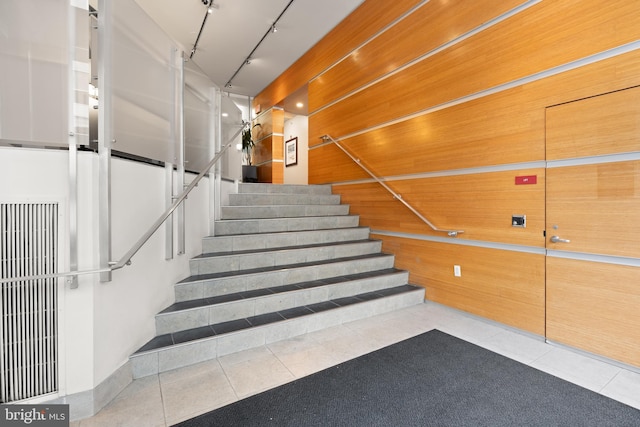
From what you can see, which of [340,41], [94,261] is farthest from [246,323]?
[340,41]

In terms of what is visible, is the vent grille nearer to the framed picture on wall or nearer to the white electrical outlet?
the white electrical outlet

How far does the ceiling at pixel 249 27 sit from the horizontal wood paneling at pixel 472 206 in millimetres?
3384

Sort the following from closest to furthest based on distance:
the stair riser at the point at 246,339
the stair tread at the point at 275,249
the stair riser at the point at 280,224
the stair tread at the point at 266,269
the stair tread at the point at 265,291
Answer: the stair riser at the point at 246,339 → the stair tread at the point at 265,291 → the stair tread at the point at 266,269 → the stair tread at the point at 275,249 → the stair riser at the point at 280,224

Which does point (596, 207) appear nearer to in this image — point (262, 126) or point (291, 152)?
point (291, 152)

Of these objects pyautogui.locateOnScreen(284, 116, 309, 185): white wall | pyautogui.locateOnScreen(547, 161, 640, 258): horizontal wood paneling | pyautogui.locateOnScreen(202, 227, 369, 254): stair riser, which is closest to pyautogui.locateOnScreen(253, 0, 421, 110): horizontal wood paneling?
pyautogui.locateOnScreen(284, 116, 309, 185): white wall

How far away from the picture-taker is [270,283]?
323 centimetres

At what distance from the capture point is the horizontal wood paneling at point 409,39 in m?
3.20

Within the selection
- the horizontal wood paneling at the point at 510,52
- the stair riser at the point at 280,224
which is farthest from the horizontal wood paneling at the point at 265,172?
the horizontal wood paneling at the point at 510,52

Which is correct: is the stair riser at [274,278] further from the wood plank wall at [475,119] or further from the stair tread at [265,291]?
the wood plank wall at [475,119]

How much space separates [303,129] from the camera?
8.48 metres

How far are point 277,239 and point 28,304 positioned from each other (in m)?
2.50

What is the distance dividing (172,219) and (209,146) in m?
1.35

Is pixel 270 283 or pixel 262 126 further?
pixel 262 126

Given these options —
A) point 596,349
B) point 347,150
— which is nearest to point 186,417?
point 596,349
